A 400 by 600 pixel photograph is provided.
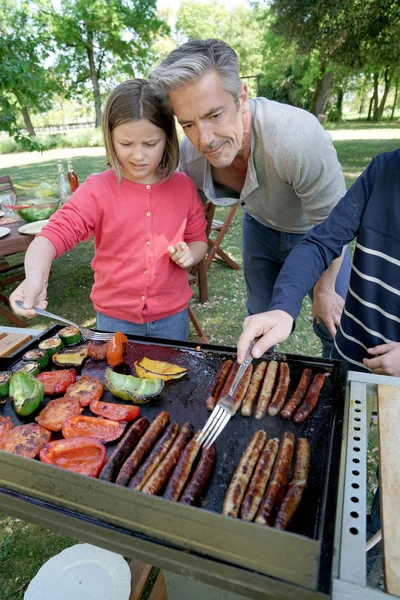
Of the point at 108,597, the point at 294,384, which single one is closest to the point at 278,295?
the point at 294,384

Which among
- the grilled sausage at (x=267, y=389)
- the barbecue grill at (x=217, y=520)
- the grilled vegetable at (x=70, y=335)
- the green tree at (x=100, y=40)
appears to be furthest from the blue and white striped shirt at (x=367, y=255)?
the green tree at (x=100, y=40)

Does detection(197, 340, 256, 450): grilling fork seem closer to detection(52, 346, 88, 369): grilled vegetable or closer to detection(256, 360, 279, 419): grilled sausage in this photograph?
detection(256, 360, 279, 419): grilled sausage

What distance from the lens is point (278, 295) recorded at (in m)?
1.79

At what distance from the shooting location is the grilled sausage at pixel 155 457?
4.50 feet

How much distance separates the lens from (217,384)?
1.82m

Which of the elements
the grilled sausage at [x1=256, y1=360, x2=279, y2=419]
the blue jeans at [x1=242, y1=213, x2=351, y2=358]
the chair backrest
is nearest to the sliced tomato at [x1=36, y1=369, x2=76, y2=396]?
the grilled sausage at [x1=256, y1=360, x2=279, y2=419]

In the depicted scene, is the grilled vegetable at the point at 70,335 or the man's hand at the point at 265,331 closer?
the man's hand at the point at 265,331

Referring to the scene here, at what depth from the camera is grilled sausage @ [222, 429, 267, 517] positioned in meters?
1.23

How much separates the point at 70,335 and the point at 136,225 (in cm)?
78

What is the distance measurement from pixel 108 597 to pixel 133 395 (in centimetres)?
111

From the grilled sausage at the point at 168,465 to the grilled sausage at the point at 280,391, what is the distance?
14.2 inches

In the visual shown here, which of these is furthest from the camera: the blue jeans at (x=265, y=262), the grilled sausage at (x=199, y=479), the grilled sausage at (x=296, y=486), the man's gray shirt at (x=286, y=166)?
the blue jeans at (x=265, y=262)

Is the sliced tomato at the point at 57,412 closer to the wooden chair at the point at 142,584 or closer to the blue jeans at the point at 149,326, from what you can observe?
the blue jeans at the point at 149,326

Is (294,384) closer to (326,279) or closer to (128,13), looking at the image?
(326,279)
